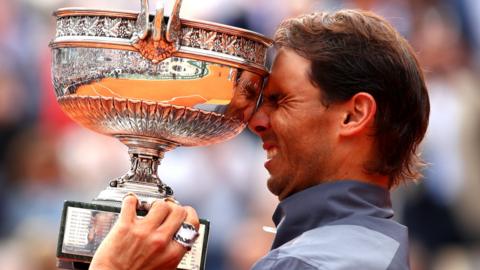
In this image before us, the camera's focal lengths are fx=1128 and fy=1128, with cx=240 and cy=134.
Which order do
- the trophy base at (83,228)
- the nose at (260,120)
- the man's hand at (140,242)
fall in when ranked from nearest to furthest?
1. the man's hand at (140,242)
2. the trophy base at (83,228)
3. the nose at (260,120)

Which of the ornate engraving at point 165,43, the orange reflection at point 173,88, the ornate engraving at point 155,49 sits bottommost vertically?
the orange reflection at point 173,88

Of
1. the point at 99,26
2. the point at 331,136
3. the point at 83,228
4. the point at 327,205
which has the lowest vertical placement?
the point at 83,228

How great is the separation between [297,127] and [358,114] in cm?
16

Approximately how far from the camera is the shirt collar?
2.64 m

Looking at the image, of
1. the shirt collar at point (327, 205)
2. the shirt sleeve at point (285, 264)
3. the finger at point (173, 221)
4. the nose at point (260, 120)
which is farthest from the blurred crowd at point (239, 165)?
the shirt sleeve at point (285, 264)

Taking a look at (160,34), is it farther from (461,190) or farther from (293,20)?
(461,190)

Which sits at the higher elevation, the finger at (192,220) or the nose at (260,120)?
the nose at (260,120)

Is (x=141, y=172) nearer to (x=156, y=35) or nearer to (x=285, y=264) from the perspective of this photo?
(x=156, y=35)

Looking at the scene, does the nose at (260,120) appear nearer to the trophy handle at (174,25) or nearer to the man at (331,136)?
the man at (331,136)

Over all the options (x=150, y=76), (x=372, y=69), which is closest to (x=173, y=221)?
(x=150, y=76)

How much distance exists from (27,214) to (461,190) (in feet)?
7.92

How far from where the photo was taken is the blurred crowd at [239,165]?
6.07 metres

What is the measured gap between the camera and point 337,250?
2.47m

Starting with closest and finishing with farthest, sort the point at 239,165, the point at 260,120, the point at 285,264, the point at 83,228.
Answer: the point at 285,264 → the point at 83,228 → the point at 260,120 → the point at 239,165
